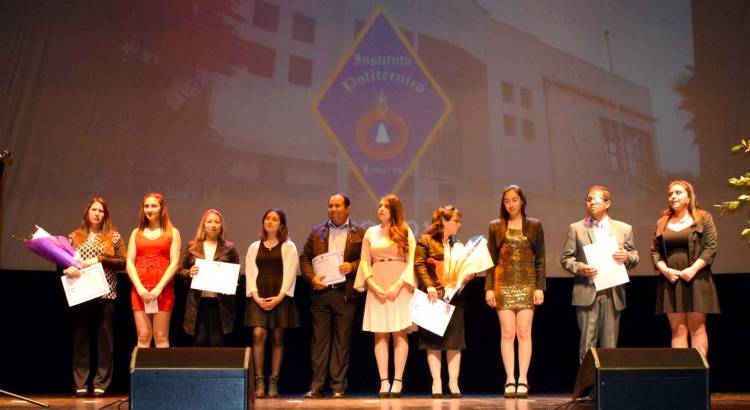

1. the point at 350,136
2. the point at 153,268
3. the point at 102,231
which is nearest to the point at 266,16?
the point at 350,136

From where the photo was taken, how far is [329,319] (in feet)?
20.0

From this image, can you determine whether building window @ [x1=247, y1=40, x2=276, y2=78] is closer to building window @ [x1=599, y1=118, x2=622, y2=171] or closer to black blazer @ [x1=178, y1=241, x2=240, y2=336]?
black blazer @ [x1=178, y1=241, x2=240, y2=336]

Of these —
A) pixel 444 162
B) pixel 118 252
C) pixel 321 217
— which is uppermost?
pixel 444 162

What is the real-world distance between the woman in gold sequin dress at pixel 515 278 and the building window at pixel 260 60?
2.23m

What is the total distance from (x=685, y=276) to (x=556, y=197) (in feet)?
4.92

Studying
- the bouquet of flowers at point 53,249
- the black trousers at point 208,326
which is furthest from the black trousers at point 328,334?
the bouquet of flowers at point 53,249

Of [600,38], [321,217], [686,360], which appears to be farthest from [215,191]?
[686,360]

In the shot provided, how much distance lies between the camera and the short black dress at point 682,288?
5402mm

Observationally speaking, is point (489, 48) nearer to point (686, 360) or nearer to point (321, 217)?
point (321, 217)

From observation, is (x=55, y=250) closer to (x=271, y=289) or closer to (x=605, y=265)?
(x=271, y=289)

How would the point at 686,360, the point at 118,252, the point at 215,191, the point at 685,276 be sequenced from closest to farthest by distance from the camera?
the point at 686,360 → the point at 685,276 → the point at 118,252 → the point at 215,191

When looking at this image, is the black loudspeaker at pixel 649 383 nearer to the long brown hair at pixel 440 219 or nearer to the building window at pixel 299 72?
the long brown hair at pixel 440 219

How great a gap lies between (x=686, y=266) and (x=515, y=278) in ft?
3.70

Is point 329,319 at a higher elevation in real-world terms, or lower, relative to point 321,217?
lower
